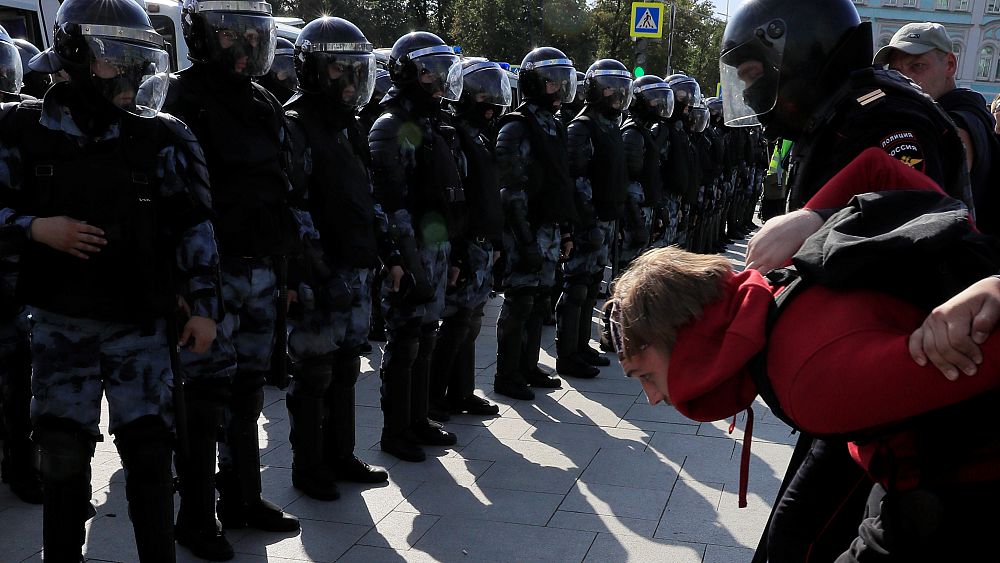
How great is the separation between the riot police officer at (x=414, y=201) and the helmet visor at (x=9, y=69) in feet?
5.66

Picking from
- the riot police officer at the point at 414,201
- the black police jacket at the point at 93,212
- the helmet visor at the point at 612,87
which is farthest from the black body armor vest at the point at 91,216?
the helmet visor at the point at 612,87

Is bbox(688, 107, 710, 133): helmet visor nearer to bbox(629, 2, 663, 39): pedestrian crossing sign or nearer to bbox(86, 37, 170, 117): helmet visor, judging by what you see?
bbox(629, 2, 663, 39): pedestrian crossing sign

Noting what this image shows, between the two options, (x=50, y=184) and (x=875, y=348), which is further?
(x=50, y=184)

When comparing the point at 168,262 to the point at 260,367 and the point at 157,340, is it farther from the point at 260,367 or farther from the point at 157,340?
the point at 260,367

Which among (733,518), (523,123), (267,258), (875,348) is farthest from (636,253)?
(875,348)

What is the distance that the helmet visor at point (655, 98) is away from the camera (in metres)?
8.46

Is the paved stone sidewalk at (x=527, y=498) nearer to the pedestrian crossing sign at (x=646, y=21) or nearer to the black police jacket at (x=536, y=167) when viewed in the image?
the black police jacket at (x=536, y=167)

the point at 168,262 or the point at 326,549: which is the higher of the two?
the point at 168,262

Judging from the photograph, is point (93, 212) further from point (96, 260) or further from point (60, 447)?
point (60, 447)

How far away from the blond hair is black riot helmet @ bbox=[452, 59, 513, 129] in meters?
4.01

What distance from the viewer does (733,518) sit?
400cm

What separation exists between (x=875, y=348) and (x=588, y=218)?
206 inches

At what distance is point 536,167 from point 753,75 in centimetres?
352

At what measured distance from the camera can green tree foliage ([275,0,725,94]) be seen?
40906 millimetres
